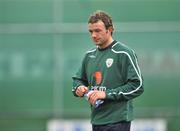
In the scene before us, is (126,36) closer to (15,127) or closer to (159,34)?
(159,34)

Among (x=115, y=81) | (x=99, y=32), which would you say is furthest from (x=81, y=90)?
(x=99, y=32)

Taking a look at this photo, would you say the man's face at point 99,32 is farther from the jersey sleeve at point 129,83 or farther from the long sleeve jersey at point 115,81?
the jersey sleeve at point 129,83

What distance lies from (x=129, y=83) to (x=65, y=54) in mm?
10707

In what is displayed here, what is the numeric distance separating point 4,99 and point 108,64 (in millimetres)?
10863

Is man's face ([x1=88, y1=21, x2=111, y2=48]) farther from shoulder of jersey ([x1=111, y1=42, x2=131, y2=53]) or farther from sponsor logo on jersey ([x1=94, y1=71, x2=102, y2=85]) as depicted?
sponsor logo on jersey ([x1=94, y1=71, x2=102, y2=85])

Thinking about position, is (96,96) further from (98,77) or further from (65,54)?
(65,54)

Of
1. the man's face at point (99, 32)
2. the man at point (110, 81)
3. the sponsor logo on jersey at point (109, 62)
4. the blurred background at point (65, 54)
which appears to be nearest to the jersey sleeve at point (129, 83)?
the man at point (110, 81)

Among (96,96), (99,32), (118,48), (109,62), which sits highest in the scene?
(99,32)

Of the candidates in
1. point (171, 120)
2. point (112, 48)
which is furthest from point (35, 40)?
point (112, 48)

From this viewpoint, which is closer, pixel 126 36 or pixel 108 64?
pixel 108 64

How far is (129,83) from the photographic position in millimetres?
7070

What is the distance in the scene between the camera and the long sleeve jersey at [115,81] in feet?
23.1

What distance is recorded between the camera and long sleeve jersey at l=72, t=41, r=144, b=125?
705cm

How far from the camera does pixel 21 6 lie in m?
17.5
